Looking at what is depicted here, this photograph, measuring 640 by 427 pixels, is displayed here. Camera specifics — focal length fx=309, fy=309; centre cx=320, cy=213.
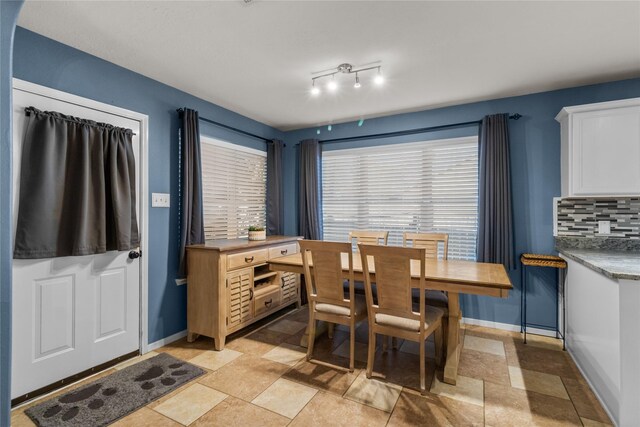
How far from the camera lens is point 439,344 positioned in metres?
2.53

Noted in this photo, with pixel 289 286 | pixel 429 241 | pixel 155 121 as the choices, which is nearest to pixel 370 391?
pixel 429 241

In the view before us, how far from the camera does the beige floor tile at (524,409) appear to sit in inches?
72.7

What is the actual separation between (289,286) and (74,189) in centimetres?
239

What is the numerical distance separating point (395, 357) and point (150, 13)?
122 inches

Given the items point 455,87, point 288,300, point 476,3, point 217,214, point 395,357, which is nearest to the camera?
point 476,3

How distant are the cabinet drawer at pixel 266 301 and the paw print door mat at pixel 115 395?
0.88 m

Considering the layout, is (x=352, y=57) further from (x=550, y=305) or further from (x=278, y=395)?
(x=550, y=305)

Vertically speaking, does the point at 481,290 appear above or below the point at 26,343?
above

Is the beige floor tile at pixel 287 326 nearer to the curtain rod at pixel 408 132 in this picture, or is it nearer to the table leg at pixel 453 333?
the table leg at pixel 453 333

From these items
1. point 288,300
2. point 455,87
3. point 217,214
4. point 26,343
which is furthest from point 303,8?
point 288,300

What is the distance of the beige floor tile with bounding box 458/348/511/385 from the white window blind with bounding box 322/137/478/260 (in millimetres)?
1161

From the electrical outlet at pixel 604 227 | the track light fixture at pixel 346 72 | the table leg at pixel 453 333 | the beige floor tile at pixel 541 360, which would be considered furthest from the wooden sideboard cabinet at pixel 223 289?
the electrical outlet at pixel 604 227

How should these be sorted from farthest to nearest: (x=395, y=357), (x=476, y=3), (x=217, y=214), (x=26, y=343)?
(x=217, y=214)
(x=395, y=357)
(x=26, y=343)
(x=476, y=3)

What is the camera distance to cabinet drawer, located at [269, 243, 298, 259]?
11.5ft
